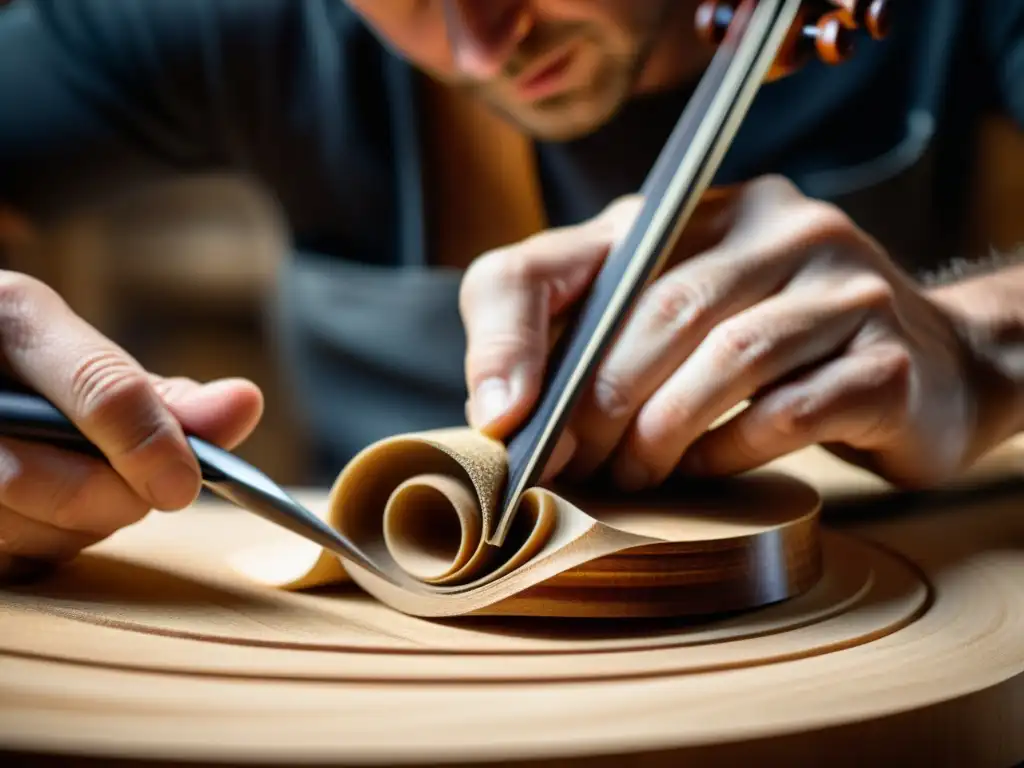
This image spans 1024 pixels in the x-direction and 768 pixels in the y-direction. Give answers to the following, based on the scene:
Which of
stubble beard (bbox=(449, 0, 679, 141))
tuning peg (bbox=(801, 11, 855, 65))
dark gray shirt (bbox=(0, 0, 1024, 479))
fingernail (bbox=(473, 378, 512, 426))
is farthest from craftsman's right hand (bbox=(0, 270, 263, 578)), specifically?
dark gray shirt (bbox=(0, 0, 1024, 479))

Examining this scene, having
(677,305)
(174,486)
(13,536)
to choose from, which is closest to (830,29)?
(677,305)

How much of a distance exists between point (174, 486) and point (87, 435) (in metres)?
0.06

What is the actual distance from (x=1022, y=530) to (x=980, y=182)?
3.90ft

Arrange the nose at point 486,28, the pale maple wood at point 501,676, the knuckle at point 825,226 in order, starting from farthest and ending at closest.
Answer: the nose at point 486,28
the knuckle at point 825,226
the pale maple wood at point 501,676

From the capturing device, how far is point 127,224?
3.23 m

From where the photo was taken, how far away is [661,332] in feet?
Answer: 2.57

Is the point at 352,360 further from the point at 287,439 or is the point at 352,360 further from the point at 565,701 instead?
the point at 287,439

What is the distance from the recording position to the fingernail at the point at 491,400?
75 centimetres

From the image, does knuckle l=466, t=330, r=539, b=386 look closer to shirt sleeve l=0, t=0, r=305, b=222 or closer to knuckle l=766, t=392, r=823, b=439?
knuckle l=766, t=392, r=823, b=439

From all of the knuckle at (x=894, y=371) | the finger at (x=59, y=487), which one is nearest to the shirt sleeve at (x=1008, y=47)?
the knuckle at (x=894, y=371)

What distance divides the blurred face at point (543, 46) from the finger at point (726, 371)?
493 mm

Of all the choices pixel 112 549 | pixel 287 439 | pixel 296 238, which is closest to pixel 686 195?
pixel 112 549

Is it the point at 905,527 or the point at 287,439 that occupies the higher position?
the point at 905,527

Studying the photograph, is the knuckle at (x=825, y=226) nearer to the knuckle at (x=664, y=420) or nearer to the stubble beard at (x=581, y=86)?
the knuckle at (x=664, y=420)
